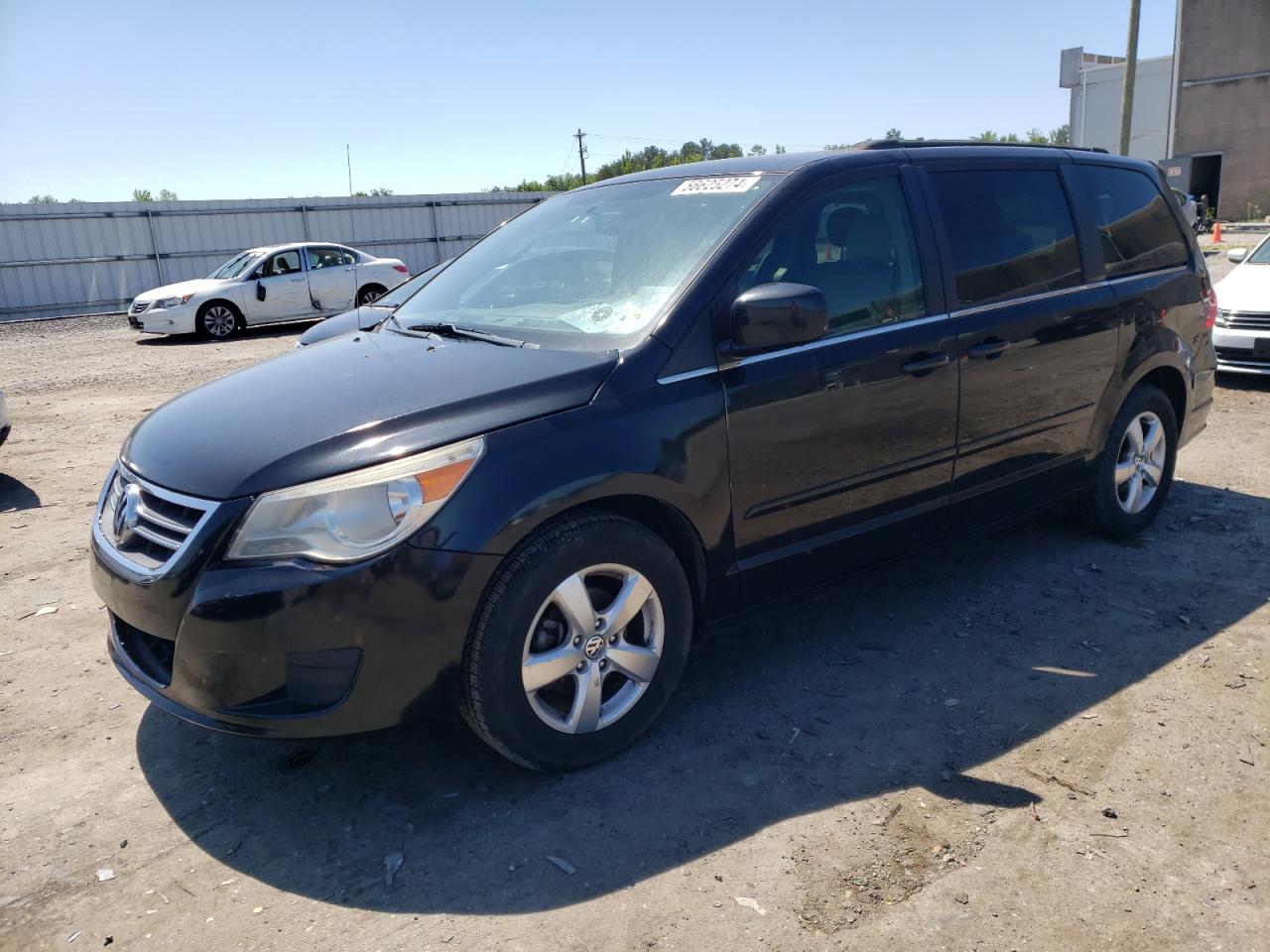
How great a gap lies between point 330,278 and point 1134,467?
15355 mm

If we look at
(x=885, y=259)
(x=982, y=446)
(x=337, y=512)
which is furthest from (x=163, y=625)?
(x=982, y=446)

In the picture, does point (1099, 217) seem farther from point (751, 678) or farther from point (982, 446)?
point (751, 678)

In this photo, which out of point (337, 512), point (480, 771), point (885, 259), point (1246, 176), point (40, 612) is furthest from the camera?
point (1246, 176)

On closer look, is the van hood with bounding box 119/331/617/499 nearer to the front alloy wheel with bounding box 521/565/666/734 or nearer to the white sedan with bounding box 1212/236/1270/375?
the front alloy wheel with bounding box 521/565/666/734

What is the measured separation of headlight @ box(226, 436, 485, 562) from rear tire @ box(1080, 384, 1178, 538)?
137 inches

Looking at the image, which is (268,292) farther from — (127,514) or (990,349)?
(990,349)

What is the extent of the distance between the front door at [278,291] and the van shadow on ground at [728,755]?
47.9 feet

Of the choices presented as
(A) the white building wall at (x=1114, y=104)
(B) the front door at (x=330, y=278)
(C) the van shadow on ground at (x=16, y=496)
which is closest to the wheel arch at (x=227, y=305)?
(B) the front door at (x=330, y=278)

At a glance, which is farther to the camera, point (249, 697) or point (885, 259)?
point (885, 259)

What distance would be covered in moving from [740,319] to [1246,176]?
42325mm

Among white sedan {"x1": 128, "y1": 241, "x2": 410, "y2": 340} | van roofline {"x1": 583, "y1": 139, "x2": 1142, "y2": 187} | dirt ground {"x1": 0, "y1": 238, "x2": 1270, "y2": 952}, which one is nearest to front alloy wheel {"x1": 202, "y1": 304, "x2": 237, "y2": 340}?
white sedan {"x1": 128, "y1": 241, "x2": 410, "y2": 340}

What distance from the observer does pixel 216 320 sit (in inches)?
654

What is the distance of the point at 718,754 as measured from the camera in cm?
324

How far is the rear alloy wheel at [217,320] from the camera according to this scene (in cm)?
1652
